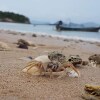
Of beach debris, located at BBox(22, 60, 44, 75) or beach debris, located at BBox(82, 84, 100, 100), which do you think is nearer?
beach debris, located at BBox(82, 84, 100, 100)

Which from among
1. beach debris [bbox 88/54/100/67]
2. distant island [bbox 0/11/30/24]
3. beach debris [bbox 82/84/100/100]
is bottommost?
distant island [bbox 0/11/30/24]

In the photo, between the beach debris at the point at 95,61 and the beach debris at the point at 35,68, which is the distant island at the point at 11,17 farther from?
the beach debris at the point at 35,68

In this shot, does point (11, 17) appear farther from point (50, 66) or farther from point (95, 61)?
point (50, 66)

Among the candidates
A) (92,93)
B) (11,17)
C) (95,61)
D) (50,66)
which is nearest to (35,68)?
(50,66)

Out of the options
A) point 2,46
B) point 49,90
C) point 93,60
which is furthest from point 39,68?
point 2,46

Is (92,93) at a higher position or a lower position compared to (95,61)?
higher

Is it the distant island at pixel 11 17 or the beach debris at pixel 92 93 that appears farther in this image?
the distant island at pixel 11 17

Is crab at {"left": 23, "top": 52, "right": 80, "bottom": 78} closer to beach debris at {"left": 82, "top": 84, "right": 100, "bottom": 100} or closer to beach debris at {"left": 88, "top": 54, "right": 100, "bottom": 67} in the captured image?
beach debris at {"left": 82, "top": 84, "right": 100, "bottom": 100}

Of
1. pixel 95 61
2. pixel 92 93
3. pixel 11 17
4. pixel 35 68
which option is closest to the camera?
pixel 92 93

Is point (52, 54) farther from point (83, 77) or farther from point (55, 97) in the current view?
point (55, 97)

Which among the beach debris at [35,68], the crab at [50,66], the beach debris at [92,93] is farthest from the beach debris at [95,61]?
the beach debris at [92,93]

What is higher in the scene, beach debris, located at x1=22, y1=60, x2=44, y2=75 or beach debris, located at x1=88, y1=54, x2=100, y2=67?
beach debris, located at x1=22, y1=60, x2=44, y2=75

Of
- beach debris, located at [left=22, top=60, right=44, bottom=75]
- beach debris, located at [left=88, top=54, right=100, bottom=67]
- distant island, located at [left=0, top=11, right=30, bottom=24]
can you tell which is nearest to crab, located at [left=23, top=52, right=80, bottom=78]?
beach debris, located at [left=22, top=60, right=44, bottom=75]
